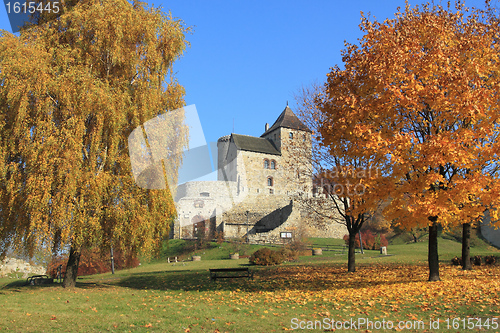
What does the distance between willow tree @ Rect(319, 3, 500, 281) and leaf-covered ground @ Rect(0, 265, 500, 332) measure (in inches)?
79.0

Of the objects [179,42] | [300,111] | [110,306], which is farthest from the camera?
[300,111]

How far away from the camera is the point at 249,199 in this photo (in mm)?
56406

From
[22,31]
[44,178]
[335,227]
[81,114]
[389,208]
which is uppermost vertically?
[22,31]

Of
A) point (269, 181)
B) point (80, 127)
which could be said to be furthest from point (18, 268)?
point (269, 181)

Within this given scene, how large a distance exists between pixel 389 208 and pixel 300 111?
34.4ft

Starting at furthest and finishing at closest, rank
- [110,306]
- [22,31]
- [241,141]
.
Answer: [241,141] < [22,31] < [110,306]

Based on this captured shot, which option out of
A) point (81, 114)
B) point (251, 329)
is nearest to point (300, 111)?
point (81, 114)

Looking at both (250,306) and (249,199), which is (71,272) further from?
(249,199)

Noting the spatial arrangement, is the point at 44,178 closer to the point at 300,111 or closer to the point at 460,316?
the point at 460,316

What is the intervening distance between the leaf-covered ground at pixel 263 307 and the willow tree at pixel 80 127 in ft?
7.18

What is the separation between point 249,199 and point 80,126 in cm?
4534

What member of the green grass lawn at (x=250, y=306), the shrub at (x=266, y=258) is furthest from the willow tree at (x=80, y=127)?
the shrub at (x=266, y=258)

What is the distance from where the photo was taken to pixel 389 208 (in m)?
10.2

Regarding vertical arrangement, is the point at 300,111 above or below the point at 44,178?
above
